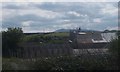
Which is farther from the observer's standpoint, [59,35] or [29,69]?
[59,35]

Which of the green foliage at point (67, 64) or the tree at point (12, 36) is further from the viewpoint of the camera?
the tree at point (12, 36)

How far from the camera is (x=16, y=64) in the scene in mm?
11633

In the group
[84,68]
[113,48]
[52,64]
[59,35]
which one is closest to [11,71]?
[52,64]

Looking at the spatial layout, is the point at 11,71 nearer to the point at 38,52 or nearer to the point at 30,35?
the point at 38,52

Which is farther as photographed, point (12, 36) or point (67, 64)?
point (12, 36)

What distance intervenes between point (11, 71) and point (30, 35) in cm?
998

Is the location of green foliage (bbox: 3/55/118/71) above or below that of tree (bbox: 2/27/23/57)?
below

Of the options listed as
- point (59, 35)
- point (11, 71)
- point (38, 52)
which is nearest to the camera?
point (11, 71)

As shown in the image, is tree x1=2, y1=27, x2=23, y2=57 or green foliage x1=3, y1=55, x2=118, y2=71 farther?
tree x1=2, y1=27, x2=23, y2=57

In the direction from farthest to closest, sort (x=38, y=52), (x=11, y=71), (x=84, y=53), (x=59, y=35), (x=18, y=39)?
1. (x=59, y=35)
2. (x=18, y=39)
3. (x=38, y=52)
4. (x=84, y=53)
5. (x=11, y=71)

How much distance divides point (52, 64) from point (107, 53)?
2.40 meters

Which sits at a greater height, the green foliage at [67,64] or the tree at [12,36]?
the tree at [12,36]

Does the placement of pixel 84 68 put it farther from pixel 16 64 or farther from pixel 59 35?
pixel 59 35

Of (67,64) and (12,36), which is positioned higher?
(12,36)
